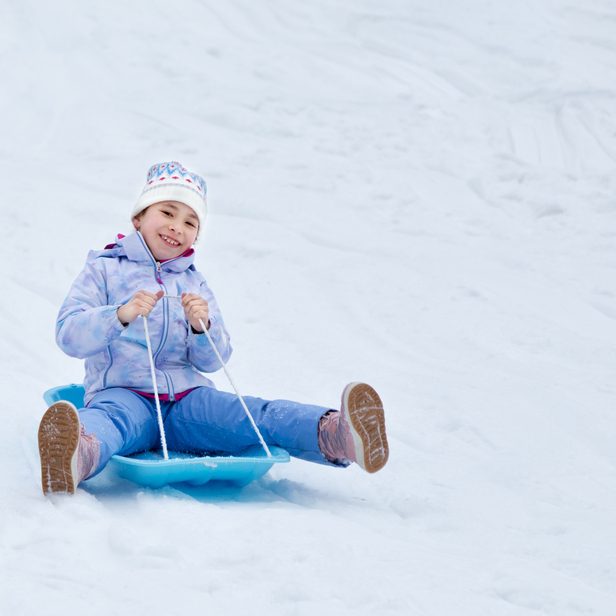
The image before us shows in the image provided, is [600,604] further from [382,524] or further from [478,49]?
[478,49]

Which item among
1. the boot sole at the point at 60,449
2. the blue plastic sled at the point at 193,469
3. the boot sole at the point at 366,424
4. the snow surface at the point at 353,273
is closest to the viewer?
the snow surface at the point at 353,273

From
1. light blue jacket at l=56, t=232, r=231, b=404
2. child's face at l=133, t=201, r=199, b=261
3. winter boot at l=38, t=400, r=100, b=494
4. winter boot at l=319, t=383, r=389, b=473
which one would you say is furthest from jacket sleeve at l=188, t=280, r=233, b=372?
winter boot at l=38, t=400, r=100, b=494

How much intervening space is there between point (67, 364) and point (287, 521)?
1.80 m

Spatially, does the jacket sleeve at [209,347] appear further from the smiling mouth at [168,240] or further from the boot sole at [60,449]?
the boot sole at [60,449]

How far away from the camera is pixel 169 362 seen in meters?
3.06

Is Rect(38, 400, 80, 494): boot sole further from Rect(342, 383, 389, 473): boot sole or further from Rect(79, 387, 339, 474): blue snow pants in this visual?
Rect(342, 383, 389, 473): boot sole

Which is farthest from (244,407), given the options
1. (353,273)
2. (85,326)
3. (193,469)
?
(353,273)

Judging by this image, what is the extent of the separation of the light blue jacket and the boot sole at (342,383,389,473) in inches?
22.4

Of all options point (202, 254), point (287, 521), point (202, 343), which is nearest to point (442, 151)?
point (202, 254)

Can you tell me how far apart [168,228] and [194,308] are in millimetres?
363

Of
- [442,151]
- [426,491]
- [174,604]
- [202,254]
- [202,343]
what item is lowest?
[174,604]

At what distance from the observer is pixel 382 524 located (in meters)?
2.64

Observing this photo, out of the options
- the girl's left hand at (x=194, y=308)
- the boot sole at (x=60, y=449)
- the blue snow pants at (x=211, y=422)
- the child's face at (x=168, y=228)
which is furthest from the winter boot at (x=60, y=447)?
the child's face at (x=168, y=228)

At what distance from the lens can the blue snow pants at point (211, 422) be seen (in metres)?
2.85
